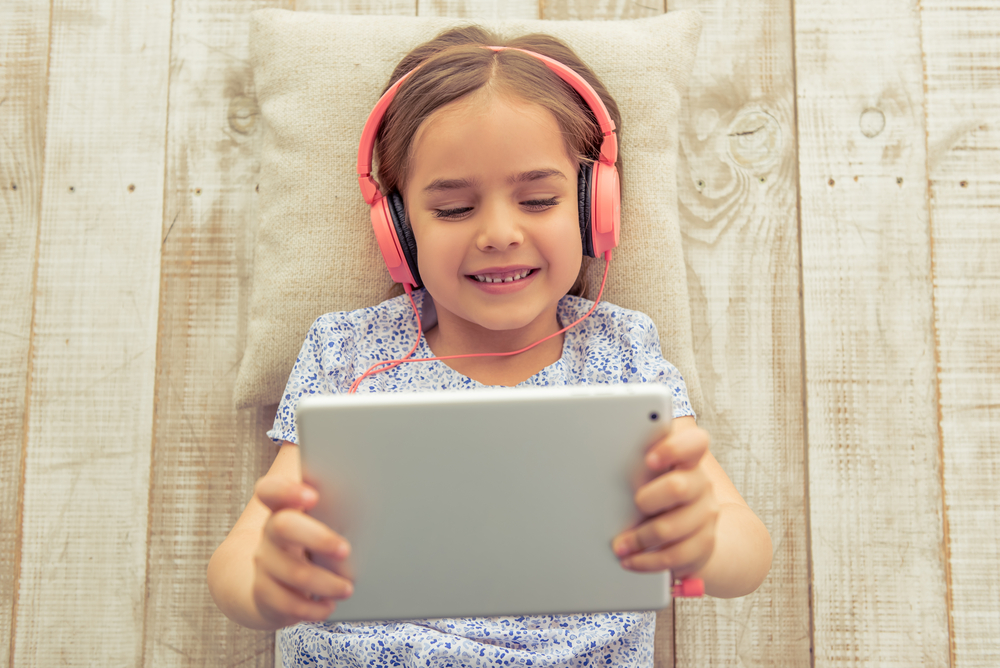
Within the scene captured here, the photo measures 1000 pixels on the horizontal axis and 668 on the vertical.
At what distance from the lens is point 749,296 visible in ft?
3.88

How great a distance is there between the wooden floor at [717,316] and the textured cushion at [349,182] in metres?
0.12

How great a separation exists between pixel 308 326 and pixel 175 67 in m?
0.60

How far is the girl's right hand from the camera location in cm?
57

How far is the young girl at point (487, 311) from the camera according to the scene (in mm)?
836

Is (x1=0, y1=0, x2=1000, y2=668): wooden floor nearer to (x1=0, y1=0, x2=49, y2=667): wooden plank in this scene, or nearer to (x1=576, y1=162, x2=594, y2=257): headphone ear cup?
(x1=0, y1=0, x2=49, y2=667): wooden plank

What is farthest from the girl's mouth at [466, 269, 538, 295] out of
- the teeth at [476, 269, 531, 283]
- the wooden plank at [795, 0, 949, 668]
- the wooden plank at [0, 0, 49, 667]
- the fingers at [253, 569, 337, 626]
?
the wooden plank at [0, 0, 49, 667]

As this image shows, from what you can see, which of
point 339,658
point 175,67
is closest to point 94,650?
point 339,658

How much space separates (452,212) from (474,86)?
0.58 ft

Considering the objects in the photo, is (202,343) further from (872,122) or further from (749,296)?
(872,122)

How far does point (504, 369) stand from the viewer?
3.28ft

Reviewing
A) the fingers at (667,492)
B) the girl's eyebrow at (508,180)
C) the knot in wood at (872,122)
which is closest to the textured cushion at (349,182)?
the girl's eyebrow at (508,180)

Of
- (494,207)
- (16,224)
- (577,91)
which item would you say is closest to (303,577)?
(494,207)

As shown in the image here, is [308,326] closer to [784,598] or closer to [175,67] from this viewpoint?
[175,67]

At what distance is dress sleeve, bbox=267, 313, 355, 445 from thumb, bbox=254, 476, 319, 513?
316 millimetres
